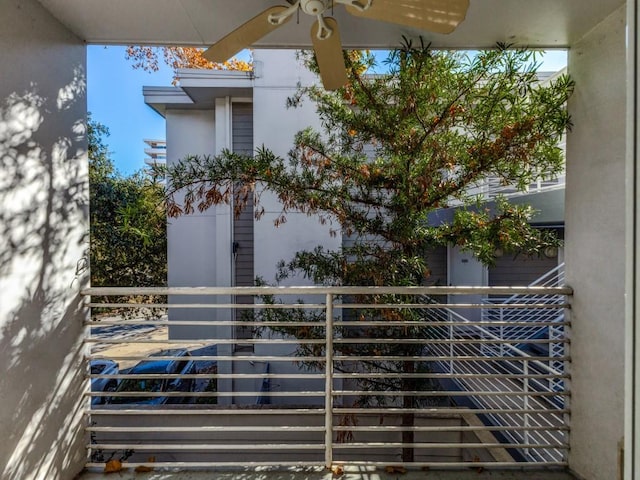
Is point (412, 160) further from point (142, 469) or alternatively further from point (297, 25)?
point (142, 469)

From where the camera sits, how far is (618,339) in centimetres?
166

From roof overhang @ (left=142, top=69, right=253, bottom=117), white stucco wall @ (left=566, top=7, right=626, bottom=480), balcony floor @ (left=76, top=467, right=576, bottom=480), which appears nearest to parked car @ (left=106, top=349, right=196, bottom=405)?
balcony floor @ (left=76, top=467, right=576, bottom=480)

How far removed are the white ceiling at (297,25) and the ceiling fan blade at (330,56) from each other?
0.41m

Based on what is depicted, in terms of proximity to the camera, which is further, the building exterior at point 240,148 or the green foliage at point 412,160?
the building exterior at point 240,148

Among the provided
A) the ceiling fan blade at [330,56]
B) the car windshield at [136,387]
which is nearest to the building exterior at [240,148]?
the car windshield at [136,387]

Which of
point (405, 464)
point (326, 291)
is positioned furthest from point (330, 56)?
point (405, 464)

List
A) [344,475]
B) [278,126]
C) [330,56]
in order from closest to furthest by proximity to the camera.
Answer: [330,56]
[344,475]
[278,126]

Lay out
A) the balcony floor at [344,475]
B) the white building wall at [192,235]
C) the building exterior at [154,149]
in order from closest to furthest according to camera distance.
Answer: the balcony floor at [344,475]
the white building wall at [192,235]
the building exterior at [154,149]

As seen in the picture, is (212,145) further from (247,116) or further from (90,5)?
(90,5)

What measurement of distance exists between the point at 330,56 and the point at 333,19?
0.18m

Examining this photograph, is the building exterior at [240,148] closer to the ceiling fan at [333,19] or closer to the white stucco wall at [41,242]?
the white stucco wall at [41,242]

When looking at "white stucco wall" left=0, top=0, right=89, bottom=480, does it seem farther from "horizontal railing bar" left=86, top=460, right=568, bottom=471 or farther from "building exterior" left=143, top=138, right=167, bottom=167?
"building exterior" left=143, top=138, right=167, bottom=167

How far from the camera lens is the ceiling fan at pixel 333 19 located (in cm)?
127

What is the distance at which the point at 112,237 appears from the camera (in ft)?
14.5
